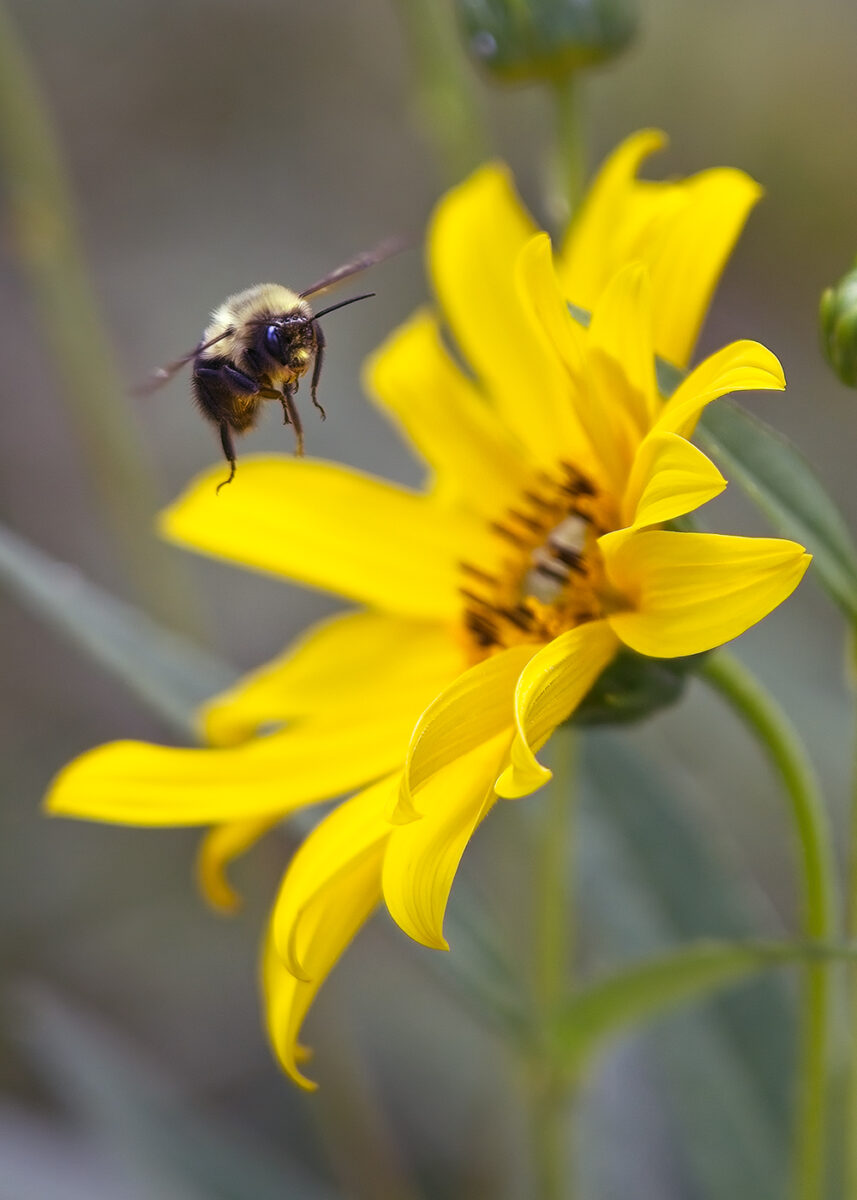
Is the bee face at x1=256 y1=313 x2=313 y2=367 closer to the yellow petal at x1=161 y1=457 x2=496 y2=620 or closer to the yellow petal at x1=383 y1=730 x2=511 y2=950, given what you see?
the yellow petal at x1=161 y1=457 x2=496 y2=620

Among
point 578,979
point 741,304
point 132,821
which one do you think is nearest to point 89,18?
point 741,304

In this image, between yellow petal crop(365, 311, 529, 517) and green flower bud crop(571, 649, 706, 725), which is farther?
yellow petal crop(365, 311, 529, 517)

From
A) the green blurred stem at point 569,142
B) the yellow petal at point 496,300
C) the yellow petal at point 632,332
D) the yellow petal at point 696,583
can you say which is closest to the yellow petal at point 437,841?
the yellow petal at point 696,583

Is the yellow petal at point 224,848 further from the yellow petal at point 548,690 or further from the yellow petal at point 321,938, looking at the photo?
the yellow petal at point 548,690

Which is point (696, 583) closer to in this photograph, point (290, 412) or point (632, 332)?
point (632, 332)

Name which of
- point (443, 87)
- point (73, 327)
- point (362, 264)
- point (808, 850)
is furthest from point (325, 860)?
point (73, 327)

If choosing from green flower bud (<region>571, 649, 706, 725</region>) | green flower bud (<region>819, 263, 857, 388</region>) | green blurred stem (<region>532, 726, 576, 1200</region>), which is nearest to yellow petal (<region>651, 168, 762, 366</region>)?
green flower bud (<region>819, 263, 857, 388</region>)
